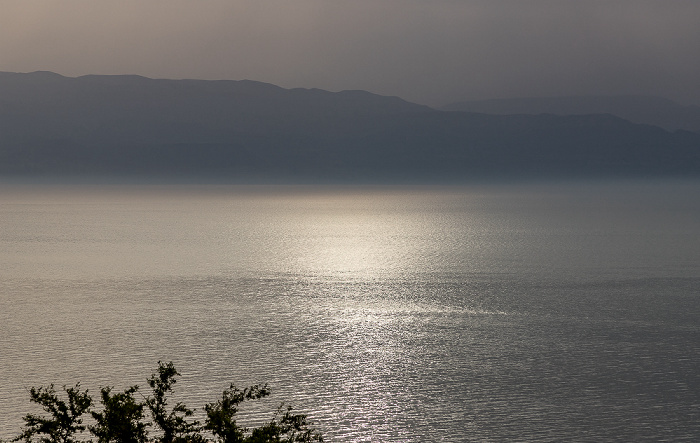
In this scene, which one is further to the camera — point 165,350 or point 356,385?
point 165,350

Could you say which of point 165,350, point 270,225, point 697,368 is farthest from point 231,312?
point 270,225

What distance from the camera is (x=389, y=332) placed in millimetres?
49344

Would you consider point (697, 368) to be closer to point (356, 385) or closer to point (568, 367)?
point (568, 367)

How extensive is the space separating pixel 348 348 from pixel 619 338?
1452cm

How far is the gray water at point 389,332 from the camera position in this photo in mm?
34969

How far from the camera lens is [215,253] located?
9625cm

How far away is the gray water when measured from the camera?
3497 cm

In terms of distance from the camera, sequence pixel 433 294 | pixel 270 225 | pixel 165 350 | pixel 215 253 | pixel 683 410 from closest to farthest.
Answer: pixel 683 410 → pixel 165 350 → pixel 433 294 → pixel 215 253 → pixel 270 225

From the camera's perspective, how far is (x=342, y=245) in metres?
108

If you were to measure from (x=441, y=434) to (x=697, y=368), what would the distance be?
1474 cm

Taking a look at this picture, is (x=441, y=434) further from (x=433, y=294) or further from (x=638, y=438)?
(x=433, y=294)

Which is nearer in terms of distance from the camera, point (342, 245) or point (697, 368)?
point (697, 368)

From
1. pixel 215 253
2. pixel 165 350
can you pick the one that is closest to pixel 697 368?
pixel 165 350

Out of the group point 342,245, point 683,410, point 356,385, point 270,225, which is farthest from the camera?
point 270,225
